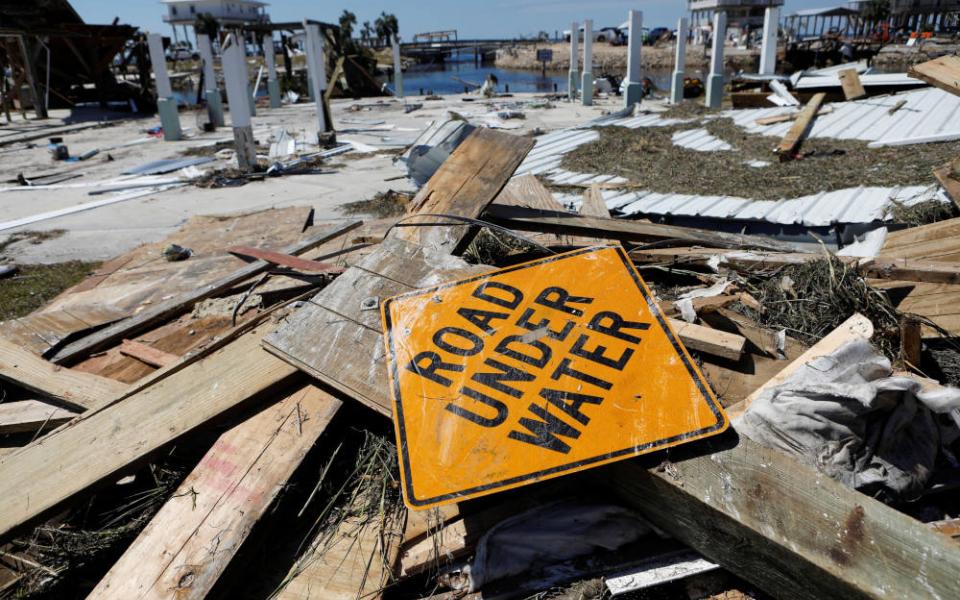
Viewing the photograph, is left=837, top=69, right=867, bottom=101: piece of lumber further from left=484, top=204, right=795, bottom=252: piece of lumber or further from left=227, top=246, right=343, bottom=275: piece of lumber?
left=227, top=246, right=343, bottom=275: piece of lumber

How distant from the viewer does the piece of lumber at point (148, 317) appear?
369 cm

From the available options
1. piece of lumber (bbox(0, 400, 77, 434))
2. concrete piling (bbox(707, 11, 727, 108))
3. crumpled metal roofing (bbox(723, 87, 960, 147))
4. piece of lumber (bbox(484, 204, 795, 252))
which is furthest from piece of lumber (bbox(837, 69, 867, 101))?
piece of lumber (bbox(0, 400, 77, 434))

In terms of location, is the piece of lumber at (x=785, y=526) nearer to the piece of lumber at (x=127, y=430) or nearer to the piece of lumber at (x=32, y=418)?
the piece of lumber at (x=127, y=430)

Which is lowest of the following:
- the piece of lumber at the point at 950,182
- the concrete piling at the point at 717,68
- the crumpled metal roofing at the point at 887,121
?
the piece of lumber at the point at 950,182

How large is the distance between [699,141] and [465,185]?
23.7 ft

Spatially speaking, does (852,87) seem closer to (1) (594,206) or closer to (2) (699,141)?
(2) (699,141)

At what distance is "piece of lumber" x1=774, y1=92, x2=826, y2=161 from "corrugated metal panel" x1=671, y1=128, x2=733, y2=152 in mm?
846

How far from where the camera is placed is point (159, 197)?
10.9 metres

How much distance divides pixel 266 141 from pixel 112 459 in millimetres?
16403

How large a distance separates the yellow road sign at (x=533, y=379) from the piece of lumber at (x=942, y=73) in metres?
4.45

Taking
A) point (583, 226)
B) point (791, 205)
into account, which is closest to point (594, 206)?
point (583, 226)

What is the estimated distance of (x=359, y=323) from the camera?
2771 mm

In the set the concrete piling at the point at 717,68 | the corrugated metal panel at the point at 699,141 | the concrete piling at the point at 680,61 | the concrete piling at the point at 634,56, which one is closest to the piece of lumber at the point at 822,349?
the corrugated metal panel at the point at 699,141

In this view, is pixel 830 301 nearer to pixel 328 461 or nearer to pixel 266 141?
pixel 328 461
